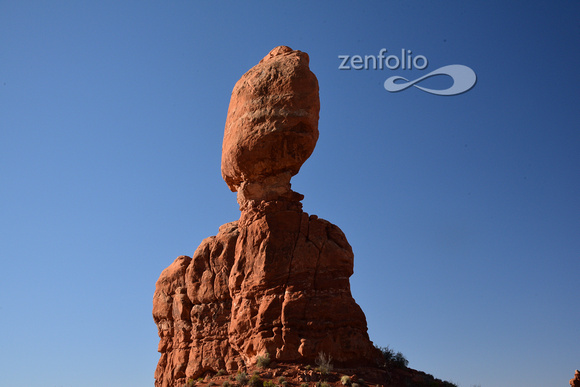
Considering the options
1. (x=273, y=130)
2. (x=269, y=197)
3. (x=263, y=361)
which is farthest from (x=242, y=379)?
(x=273, y=130)

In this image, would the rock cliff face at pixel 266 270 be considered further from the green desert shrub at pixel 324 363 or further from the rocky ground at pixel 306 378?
the rocky ground at pixel 306 378

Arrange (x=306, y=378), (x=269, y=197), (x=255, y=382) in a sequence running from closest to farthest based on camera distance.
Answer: (x=255, y=382) → (x=306, y=378) → (x=269, y=197)

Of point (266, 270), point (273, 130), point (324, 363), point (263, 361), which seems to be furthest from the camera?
point (273, 130)

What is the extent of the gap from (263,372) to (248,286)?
170 inches

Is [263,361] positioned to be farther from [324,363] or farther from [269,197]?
[269,197]

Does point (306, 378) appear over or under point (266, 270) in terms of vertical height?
under

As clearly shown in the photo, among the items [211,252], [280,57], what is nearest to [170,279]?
[211,252]

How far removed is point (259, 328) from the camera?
31.9m

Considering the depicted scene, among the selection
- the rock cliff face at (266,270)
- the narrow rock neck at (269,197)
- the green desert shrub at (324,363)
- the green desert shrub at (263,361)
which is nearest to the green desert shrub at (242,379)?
the green desert shrub at (263,361)

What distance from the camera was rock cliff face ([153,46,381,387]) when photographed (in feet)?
104

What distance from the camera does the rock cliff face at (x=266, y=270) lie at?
104ft

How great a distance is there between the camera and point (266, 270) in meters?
32.5

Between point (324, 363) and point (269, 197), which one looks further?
point (269, 197)

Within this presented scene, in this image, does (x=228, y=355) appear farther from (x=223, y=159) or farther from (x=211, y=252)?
(x=223, y=159)
